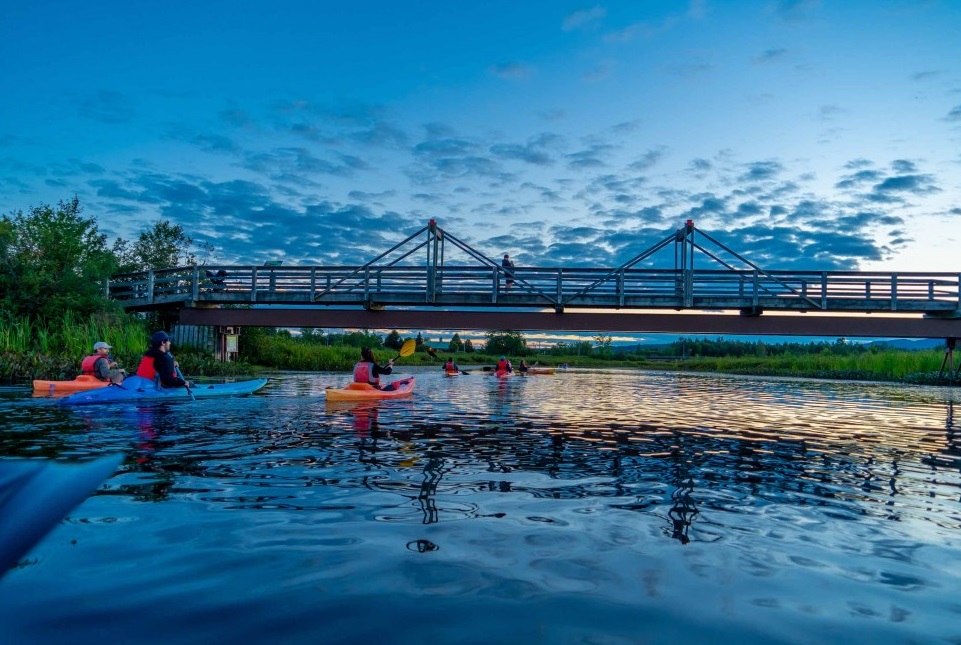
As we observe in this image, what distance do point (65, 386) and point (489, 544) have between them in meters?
14.0

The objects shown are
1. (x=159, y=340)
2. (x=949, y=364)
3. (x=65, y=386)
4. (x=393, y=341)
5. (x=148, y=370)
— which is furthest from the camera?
(x=393, y=341)

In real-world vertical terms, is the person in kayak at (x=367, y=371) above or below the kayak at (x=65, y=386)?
above

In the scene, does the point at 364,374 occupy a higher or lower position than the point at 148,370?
lower

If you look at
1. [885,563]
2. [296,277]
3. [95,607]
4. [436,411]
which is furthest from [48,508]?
[296,277]

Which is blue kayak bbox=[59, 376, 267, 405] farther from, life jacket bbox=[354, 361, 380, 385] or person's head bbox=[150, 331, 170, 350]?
life jacket bbox=[354, 361, 380, 385]

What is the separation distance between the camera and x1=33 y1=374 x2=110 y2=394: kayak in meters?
14.7

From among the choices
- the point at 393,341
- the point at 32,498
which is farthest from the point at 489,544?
the point at 393,341

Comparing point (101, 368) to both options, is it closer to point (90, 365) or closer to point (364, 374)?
point (90, 365)

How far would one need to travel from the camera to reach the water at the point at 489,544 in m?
3.18

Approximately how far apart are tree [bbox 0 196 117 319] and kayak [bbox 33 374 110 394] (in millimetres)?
11492

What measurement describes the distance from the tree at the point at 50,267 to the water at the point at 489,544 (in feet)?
60.5

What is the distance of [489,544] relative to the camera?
14.5ft

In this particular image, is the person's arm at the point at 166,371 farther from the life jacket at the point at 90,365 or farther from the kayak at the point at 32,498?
the kayak at the point at 32,498

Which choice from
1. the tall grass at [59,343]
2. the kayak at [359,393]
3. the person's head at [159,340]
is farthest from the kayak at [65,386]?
the tall grass at [59,343]
